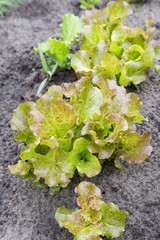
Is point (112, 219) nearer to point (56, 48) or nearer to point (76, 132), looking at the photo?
point (76, 132)

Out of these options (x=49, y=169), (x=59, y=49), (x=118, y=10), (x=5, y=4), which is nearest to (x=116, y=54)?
(x=59, y=49)

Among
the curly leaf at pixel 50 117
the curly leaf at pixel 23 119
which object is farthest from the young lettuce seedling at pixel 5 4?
the curly leaf at pixel 50 117

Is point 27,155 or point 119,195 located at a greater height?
point 27,155

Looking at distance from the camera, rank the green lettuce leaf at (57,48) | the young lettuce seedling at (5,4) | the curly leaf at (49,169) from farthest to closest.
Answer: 1. the young lettuce seedling at (5,4)
2. the green lettuce leaf at (57,48)
3. the curly leaf at (49,169)

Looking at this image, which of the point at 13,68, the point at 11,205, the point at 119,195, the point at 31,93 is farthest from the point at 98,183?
the point at 13,68

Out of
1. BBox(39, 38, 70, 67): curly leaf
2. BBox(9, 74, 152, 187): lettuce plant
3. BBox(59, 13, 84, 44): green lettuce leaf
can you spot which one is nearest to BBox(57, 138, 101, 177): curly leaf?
BBox(9, 74, 152, 187): lettuce plant

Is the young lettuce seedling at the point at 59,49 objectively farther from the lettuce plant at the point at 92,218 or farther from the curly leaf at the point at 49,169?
the lettuce plant at the point at 92,218

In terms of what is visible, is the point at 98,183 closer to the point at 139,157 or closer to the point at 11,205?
the point at 139,157
